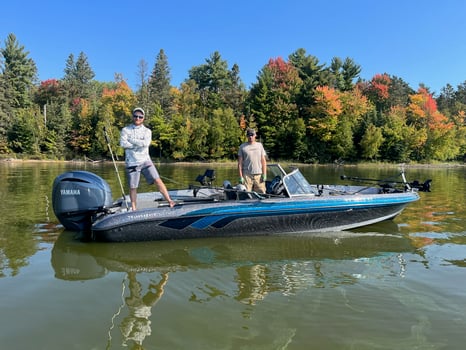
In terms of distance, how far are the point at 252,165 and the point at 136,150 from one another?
229 cm

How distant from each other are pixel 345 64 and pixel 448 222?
6088 centimetres

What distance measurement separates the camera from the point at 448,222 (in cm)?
870

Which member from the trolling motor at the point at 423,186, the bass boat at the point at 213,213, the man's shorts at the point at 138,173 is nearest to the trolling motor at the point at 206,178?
the bass boat at the point at 213,213

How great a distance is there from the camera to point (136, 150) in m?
6.57

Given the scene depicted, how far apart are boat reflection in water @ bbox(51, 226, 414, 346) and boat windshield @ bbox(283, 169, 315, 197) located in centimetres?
86

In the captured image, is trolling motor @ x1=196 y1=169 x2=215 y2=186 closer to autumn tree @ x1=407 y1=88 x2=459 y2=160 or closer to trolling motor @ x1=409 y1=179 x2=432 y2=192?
trolling motor @ x1=409 y1=179 x2=432 y2=192

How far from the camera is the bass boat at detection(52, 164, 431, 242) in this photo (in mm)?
6465

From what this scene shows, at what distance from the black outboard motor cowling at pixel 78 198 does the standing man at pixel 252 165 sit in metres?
2.70

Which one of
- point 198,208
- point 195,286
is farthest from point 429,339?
point 198,208

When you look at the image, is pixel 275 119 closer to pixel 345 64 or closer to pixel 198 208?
pixel 345 64

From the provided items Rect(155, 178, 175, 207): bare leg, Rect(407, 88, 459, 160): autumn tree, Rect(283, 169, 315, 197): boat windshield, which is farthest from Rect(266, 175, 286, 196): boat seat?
Rect(407, 88, 459, 160): autumn tree

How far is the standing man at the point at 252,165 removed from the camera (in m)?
7.46

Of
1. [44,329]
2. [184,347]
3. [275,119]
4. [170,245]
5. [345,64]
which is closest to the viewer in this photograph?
[184,347]

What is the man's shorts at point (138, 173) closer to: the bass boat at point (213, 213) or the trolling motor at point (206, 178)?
the bass boat at point (213, 213)
